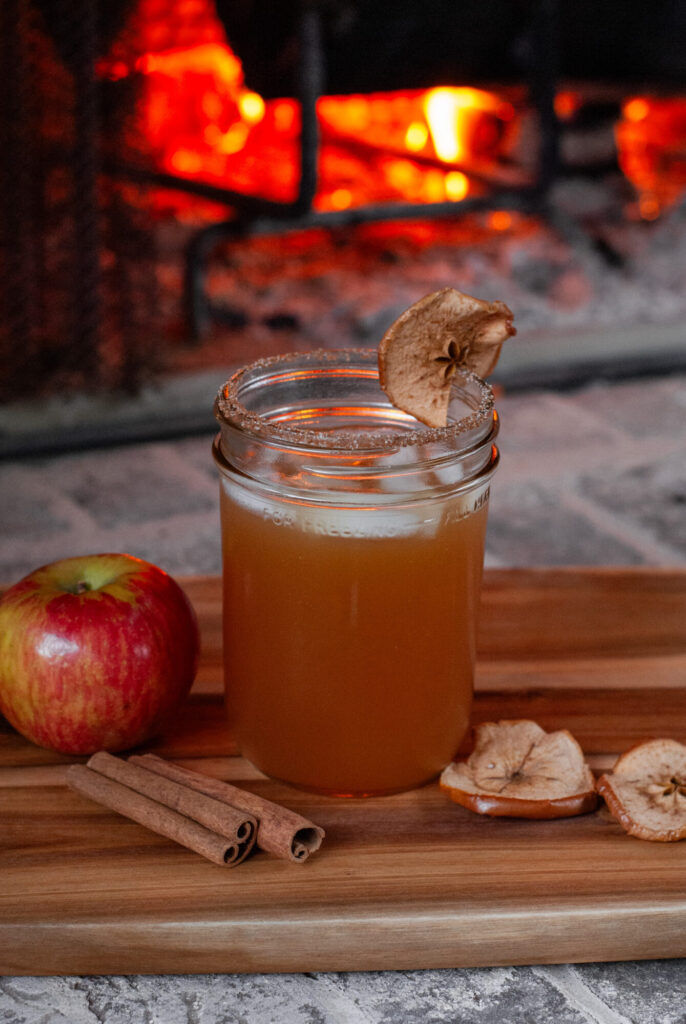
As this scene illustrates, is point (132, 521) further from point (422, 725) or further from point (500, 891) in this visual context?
point (500, 891)

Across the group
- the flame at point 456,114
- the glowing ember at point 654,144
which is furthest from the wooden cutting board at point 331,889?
the glowing ember at point 654,144

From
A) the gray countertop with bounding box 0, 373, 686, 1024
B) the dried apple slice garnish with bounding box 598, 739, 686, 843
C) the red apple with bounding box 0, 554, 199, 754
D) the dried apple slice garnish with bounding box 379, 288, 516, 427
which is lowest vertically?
the gray countertop with bounding box 0, 373, 686, 1024

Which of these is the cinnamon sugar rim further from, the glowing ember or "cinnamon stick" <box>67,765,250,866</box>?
the glowing ember

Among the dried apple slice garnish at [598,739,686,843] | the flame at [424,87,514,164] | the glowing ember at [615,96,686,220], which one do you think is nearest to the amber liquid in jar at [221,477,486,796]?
the dried apple slice garnish at [598,739,686,843]

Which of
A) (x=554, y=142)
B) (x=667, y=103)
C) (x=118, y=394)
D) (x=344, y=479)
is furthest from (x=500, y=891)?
(x=667, y=103)

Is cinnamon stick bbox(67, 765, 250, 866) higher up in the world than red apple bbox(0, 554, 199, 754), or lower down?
lower down

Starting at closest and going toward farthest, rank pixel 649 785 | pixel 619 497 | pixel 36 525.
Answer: pixel 649 785
pixel 36 525
pixel 619 497

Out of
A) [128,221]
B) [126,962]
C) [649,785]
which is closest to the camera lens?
[126,962]
